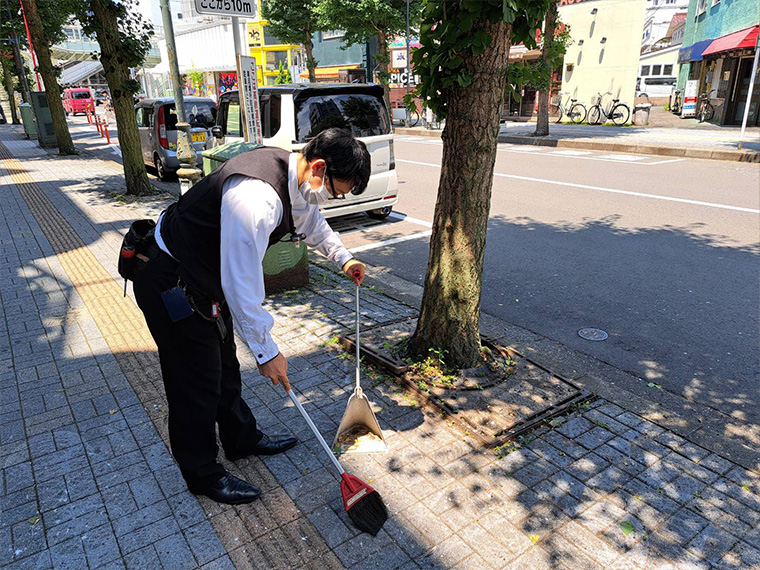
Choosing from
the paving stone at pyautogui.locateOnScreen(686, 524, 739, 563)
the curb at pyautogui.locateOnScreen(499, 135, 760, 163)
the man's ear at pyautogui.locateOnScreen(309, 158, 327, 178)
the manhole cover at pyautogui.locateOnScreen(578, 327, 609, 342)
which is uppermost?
the man's ear at pyautogui.locateOnScreen(309, 158, 327, 178)

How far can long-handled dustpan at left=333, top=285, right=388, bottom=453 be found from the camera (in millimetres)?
3049

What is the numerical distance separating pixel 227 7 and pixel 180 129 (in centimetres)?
241

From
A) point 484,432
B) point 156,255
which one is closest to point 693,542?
point 484,432

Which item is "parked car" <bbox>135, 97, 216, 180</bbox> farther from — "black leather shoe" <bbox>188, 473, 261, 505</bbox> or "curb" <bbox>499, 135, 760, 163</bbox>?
"curb" <bbox>499, 135, 760, 163</bbox>

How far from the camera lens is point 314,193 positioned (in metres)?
2.30

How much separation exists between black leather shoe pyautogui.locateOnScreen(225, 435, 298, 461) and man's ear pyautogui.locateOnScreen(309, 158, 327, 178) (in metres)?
1.57

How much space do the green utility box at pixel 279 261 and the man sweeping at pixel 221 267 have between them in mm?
2502

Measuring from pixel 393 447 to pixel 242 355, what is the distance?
64.0 inches

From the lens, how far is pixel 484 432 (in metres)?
3.13

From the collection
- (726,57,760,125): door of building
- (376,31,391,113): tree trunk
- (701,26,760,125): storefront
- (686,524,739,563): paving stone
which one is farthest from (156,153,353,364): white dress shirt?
(726,57,760,125): door of building

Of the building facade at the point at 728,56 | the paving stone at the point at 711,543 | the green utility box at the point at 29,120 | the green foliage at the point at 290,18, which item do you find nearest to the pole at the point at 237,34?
the paving stone at the point at 711,543

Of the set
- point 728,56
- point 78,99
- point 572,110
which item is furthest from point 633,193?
point 78,99

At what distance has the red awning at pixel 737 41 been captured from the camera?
1769 centimetres

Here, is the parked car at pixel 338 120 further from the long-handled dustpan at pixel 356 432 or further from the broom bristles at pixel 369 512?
the broom bristles at pixel 369 512
